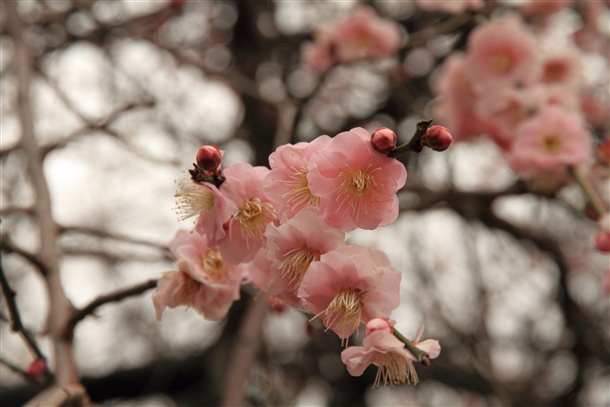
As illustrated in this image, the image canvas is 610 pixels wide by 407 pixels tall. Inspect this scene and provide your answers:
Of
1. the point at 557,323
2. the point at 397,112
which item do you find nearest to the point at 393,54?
the point at 397,112

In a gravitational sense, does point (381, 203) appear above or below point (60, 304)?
above

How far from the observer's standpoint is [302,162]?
867mm

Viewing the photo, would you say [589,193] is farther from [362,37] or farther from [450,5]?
[362,37]

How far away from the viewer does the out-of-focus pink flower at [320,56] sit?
277 centimetres

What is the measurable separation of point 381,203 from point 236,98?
9.48ft

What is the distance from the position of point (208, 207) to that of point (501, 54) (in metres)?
1.60

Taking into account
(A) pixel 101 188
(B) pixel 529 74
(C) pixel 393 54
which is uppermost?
(B) pixel 529 74

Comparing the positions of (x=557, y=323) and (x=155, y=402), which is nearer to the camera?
(x=155, y=402)

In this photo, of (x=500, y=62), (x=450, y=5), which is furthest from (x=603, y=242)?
(x=450, y=5)

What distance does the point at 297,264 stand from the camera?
823mm

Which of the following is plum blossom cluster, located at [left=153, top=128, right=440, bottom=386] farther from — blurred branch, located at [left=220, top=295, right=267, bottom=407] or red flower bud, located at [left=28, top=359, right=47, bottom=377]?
blurred branch, located at [left=220, top=295, right=267, bottom=407]

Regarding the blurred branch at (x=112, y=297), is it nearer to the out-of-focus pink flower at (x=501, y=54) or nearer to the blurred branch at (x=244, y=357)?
the blurred branch at (x=244, y=357)

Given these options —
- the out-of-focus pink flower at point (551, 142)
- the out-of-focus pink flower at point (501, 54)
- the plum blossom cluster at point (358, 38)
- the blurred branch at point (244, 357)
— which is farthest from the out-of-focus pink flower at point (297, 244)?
the plum blossom cluster at point (358, 38)

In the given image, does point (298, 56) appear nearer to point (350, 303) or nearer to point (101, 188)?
point (101, 188)
